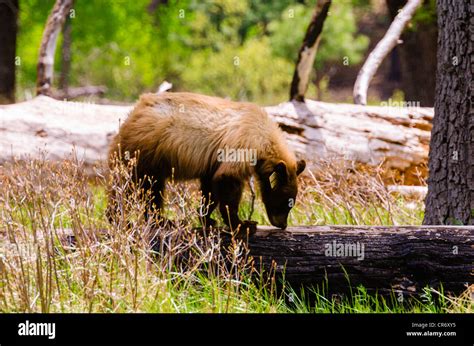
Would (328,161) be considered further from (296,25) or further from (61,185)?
(296,25)

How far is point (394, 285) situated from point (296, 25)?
1849cm

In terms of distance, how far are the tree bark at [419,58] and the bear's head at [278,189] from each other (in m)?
6.35

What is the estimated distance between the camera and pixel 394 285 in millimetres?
5879

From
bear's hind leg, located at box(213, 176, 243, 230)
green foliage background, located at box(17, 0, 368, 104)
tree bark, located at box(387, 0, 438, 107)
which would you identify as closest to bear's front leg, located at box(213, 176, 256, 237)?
bear's hind leg, located at box(213, 176, 243, 230)

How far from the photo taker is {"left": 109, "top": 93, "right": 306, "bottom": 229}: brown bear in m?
6.56

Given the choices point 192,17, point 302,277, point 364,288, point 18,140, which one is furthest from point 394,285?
point 192,17

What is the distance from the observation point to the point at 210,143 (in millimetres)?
6734

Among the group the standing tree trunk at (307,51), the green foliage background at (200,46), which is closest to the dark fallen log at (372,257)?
the standing tree trunk at (307,51)

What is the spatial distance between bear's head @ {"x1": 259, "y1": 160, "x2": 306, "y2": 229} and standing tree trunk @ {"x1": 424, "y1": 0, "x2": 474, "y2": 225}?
4.63 feet

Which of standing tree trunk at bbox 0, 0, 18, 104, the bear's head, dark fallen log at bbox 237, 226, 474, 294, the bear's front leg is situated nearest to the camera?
dark fallen log at bbox 237, 226, 474, 294

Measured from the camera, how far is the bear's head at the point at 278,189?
6523mm

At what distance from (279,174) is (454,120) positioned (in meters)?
1.81

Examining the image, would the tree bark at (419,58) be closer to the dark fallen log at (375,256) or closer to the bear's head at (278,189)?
the bear's head at (278,189)

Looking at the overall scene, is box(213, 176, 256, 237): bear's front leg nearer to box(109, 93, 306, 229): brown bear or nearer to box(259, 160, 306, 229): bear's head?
box(109, 93, 306, 229): brown bear
